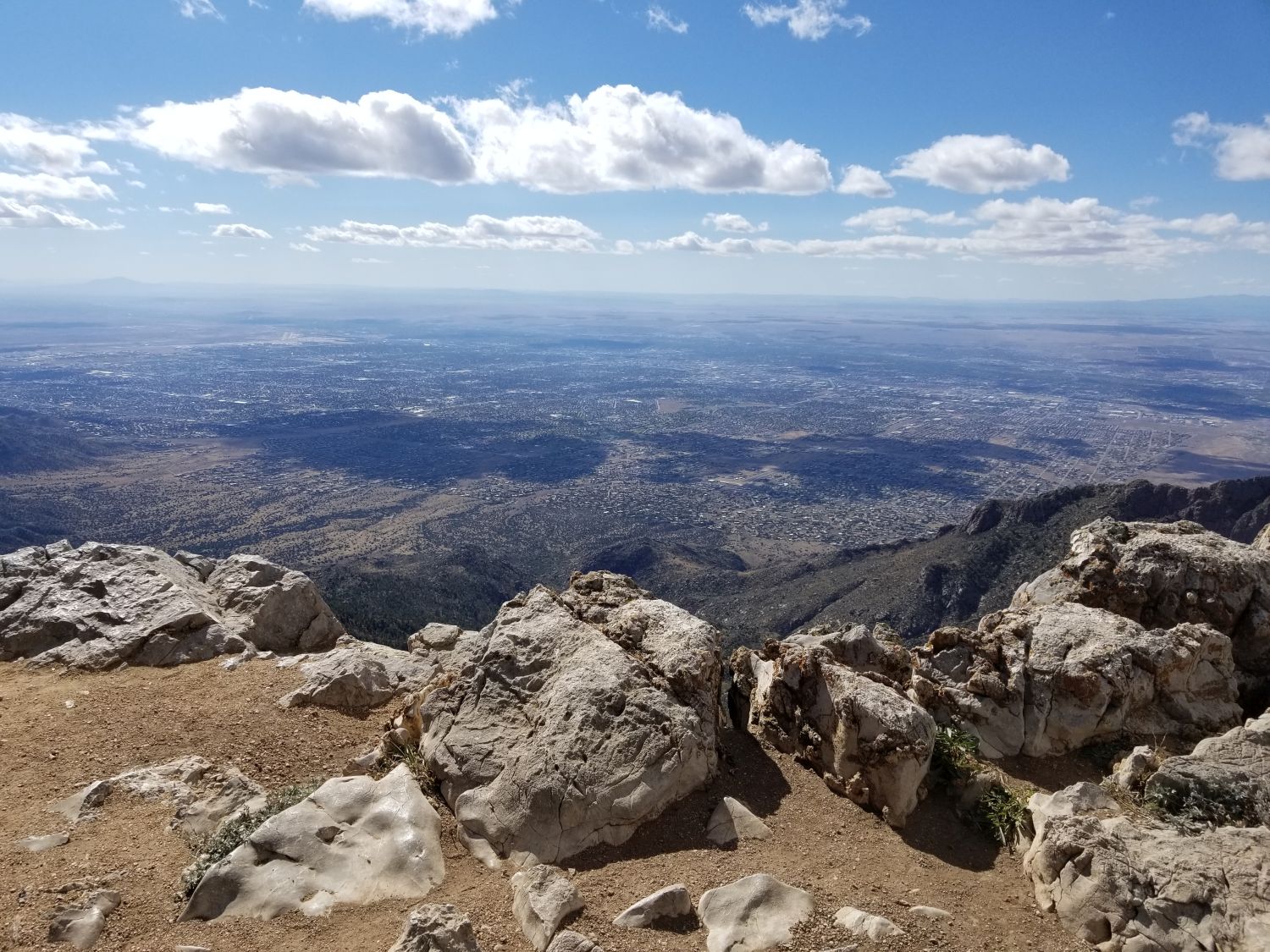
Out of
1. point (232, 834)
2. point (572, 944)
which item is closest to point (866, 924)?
point (572, 944)

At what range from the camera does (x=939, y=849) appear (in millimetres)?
9852

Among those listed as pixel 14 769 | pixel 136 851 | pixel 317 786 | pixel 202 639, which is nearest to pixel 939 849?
pixel 317 786

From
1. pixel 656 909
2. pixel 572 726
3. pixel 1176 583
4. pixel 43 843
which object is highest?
pixel 1176 583

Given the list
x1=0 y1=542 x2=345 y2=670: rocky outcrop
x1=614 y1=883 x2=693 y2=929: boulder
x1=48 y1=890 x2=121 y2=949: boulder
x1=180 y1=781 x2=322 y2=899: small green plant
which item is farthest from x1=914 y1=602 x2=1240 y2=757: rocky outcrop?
x1=0 y1=542 x2=345 y2=670: rocky outcrop

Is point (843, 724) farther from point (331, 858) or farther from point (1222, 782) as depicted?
point (331, 858)

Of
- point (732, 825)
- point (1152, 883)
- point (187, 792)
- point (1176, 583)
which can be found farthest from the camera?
point (1176, 583)

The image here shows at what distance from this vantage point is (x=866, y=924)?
7.93 meters

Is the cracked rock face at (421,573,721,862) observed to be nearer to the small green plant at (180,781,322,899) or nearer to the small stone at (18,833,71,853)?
the small green plant at (180,781,322,899)

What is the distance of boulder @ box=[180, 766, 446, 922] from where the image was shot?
8320 millimetres

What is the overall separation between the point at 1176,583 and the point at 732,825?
1090 cm

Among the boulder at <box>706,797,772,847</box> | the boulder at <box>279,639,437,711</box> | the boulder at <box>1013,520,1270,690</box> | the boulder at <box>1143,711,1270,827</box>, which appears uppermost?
the boulder at <box>1013,520,1270,690</box>

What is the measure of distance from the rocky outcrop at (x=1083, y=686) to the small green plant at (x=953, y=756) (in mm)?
524

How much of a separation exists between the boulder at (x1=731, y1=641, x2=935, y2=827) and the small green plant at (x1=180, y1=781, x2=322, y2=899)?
278 inches

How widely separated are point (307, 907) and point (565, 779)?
326cm
